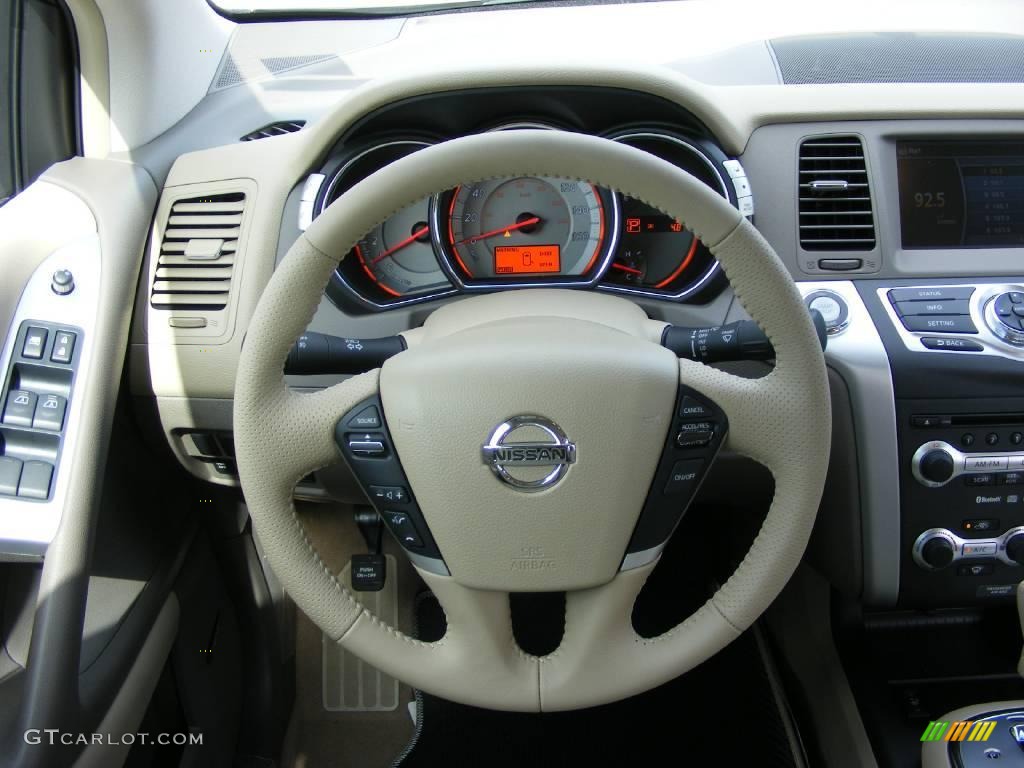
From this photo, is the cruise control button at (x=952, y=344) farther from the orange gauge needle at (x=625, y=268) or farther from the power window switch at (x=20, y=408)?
the power window switch at (x=20, y=408)

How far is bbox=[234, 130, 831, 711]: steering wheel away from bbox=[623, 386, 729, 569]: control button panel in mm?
11

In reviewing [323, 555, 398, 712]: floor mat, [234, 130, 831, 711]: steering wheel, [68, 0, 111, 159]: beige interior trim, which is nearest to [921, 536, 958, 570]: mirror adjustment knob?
[234, 130, 831, 711]: steering wheel

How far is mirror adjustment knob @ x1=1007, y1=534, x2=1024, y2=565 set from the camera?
1.30 meters

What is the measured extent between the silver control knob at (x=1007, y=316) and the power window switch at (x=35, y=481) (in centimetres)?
150

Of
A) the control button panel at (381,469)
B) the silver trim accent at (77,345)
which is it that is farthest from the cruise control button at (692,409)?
the silver trim accent at (77,345)

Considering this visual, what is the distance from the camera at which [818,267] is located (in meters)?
1.38

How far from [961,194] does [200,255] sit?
1.32 m

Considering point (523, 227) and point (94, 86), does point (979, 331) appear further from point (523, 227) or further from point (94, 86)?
point (94, 86)

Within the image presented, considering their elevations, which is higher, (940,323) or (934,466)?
(940,323)

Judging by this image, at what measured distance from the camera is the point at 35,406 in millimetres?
1312

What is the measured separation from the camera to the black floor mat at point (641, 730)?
5.60 ft

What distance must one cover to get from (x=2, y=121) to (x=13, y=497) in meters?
0.70

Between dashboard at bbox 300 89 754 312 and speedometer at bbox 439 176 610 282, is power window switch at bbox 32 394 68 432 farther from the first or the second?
speedometer at bbox 439 176 610 282

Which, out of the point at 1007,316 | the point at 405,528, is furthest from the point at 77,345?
the point at 1007,316
